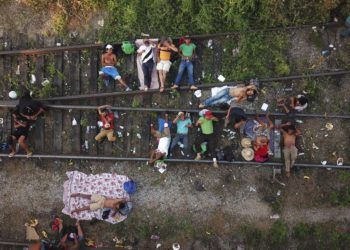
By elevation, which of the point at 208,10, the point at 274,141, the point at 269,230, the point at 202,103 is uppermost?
the point at 208,10

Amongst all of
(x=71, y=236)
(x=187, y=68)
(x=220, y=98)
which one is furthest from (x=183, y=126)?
(x=71, y=236)

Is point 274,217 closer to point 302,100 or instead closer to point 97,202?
point 302,100

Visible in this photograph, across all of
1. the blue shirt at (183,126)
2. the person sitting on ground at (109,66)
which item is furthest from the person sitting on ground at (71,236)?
the person sitting on ground at (109,66)

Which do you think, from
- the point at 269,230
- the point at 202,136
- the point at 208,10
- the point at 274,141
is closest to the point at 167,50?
the point at 208,10

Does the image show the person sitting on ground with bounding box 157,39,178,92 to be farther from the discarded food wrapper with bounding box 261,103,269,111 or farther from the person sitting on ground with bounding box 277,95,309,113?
the person sitting on ground with bounding box 277,95,309,113

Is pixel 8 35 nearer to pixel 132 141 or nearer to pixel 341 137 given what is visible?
pixel 132 141

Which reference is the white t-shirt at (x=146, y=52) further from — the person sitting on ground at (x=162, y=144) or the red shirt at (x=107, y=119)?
the red shirt at (x=107, y=119)
